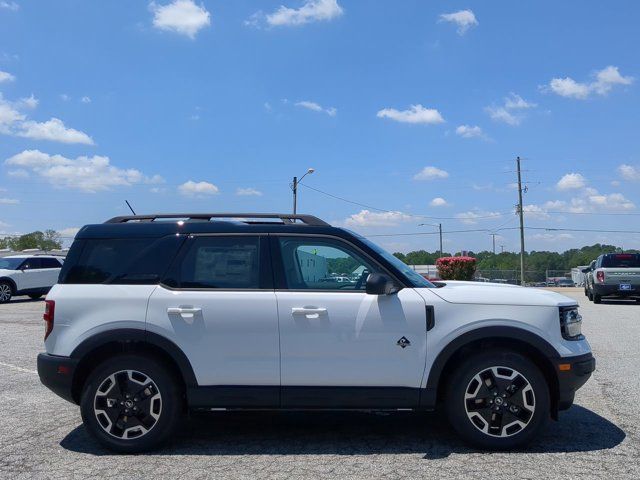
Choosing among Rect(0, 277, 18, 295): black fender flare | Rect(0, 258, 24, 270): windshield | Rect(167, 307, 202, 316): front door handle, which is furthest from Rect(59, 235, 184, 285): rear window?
Rect(0, 258, 24, 270): windshield

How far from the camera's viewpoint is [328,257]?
17.6 feet

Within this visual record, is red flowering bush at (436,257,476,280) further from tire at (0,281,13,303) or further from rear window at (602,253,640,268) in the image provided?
tire at (0,281,13,303)

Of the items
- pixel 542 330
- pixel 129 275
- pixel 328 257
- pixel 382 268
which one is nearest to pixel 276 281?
pixel 328 257

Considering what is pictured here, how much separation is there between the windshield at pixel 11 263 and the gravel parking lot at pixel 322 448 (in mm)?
17103

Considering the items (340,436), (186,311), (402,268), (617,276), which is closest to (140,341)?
(186,311)

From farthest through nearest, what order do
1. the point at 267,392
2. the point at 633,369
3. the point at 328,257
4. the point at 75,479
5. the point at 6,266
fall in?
the point at 6,266
the point at 633,369
the point at 328,257
the point at 267,392
the point at 75,479

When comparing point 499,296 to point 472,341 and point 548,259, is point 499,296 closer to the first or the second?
point 472,341

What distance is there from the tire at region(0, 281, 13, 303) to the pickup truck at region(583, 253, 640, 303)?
1986 centimetres

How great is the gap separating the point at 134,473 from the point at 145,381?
73 cm

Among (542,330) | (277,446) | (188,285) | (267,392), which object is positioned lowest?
(277,446)

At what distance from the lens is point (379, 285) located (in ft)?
16.3

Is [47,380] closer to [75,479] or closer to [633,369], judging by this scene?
[75,479]

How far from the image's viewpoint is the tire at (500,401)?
4.97m

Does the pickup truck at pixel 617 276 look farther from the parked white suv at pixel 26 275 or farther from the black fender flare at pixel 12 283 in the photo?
the black fender flare at pixel 12 283
